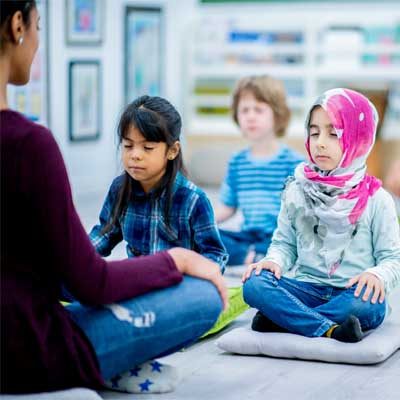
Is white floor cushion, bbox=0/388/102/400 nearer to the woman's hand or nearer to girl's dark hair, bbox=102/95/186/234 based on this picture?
the woman's hand

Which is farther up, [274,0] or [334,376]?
[274,0]

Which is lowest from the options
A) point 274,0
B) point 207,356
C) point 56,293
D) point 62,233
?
point 207,356

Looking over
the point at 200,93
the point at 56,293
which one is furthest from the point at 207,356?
the point at 200,93

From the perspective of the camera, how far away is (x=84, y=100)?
5.95m

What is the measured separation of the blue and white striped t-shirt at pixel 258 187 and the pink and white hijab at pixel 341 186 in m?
1.03

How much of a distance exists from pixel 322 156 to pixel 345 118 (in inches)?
4.7

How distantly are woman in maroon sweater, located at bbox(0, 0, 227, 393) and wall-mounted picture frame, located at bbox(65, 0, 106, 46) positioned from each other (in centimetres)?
392

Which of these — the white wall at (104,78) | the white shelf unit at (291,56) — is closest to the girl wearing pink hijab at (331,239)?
the white wall at (104,78)

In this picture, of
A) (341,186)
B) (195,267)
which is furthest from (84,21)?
(195,267)

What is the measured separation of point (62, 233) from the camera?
5.95 ft

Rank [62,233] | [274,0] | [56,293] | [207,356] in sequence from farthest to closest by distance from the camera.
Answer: [274,0] → [207,356] → [56,293] → [62,233]

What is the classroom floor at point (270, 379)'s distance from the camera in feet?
7.27

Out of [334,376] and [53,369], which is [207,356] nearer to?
[334,376]

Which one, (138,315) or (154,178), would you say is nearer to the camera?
(138,315)
